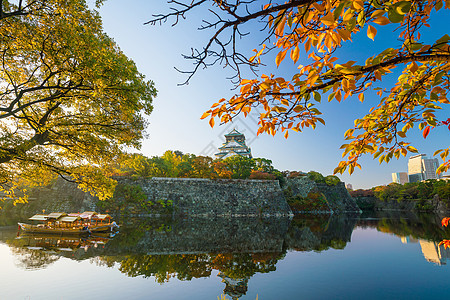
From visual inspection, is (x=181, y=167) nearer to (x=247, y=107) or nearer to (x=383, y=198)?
(x=247, y=107)

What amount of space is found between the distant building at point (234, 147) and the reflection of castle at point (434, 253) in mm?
31393

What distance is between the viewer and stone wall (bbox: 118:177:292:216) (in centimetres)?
2114

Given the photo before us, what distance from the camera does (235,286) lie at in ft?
17.3

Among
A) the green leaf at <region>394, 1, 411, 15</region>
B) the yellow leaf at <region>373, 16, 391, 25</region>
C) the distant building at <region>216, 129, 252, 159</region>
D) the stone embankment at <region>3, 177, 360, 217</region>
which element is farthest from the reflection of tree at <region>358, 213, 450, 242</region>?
the distant building at <region>216, 129, 252, 159</region>

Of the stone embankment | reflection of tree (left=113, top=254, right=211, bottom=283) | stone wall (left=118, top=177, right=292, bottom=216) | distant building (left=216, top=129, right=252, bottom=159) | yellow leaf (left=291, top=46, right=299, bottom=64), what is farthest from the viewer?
distant building (left=216, top=129, right=252, bottom=159)

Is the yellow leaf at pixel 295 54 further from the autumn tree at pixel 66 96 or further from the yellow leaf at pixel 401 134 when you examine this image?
the autumn tree at pixel 66 96

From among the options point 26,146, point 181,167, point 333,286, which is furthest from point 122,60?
point 181,167

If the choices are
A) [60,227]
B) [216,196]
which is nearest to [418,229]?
[216,196]

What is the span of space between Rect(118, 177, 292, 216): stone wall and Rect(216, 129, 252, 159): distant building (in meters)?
16.4

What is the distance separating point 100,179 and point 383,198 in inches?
1948

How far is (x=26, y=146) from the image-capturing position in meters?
4.82

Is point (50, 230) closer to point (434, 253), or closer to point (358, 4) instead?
point (358, 4)

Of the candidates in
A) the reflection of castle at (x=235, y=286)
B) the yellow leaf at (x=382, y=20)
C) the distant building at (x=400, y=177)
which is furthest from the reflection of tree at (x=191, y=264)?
the distant building at (x=400, y=177)

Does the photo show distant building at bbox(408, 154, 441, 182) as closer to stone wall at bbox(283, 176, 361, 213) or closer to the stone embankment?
stone wall at bbox(283, 176, 361, 213)
